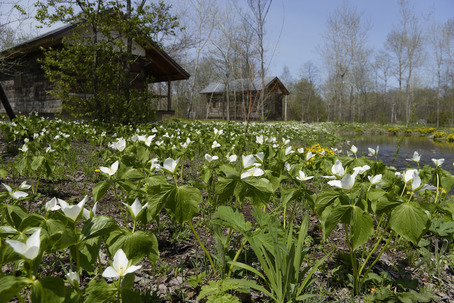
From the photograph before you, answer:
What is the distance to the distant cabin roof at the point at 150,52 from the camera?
11508mm

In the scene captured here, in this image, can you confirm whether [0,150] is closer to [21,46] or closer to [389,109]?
[21,46]

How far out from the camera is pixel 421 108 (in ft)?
164

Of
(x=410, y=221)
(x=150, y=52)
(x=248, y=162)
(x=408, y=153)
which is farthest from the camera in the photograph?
(x=150, y=52)

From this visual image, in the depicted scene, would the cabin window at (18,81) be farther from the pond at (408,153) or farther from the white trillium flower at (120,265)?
the white trillium flower at (120,265)

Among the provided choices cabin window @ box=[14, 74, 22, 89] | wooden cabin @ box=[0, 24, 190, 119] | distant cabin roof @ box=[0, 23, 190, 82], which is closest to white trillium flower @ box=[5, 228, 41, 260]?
distant cabin roof @ box=[0, 23, 190, 82]

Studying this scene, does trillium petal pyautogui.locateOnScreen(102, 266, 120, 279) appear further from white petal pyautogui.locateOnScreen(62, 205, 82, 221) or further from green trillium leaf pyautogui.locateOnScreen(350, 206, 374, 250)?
green trillium leaf pyautogui.locateOnScreen(350, 206, 374, 250)

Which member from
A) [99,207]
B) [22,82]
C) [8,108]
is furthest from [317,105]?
[99,207]

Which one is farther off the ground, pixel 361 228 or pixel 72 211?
pixel 72 211

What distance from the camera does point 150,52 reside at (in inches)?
608

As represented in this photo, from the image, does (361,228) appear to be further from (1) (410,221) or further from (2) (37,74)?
(2) (37,74)

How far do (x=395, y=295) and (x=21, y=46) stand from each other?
1667cm

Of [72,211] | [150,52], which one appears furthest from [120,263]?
[150,52]

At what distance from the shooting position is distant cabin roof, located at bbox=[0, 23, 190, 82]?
37.8ft

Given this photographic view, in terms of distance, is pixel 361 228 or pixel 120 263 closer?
pixel 120 263
